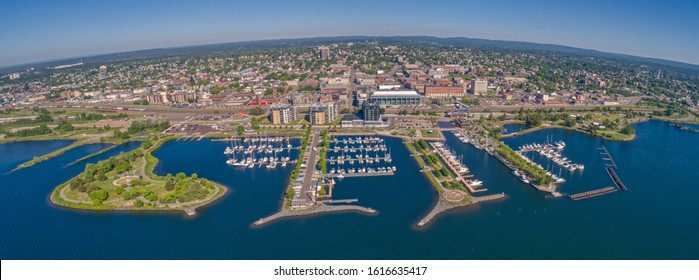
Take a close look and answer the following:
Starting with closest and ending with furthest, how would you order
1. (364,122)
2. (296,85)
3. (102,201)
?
1. (102,201)
2. (364,122)
3. (296,85)

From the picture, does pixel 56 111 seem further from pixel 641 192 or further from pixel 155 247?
pixel 641 192

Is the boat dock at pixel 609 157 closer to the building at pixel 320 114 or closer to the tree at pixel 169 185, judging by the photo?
the building at pixel 320 114

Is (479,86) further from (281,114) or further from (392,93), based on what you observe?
(281,114)

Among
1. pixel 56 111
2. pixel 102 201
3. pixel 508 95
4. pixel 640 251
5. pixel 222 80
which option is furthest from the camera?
pixel 222 80

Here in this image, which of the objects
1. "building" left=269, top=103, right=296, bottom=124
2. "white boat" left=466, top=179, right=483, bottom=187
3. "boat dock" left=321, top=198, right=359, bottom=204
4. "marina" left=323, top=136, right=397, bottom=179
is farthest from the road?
"white boat" left=466, top=179, right=483, bottom=187

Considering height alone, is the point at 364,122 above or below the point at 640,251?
above

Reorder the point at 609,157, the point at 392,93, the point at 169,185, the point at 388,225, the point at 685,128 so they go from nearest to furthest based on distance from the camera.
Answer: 1. the point at 388,225
2. the point at 169,185
3. the point at 609,157
4. the point at 685,128
5. the point at 392,93

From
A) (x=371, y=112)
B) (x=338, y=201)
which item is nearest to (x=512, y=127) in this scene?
(x=371, y=112)

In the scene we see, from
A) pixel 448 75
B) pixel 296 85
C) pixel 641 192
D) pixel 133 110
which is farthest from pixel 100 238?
pixel 448 75
